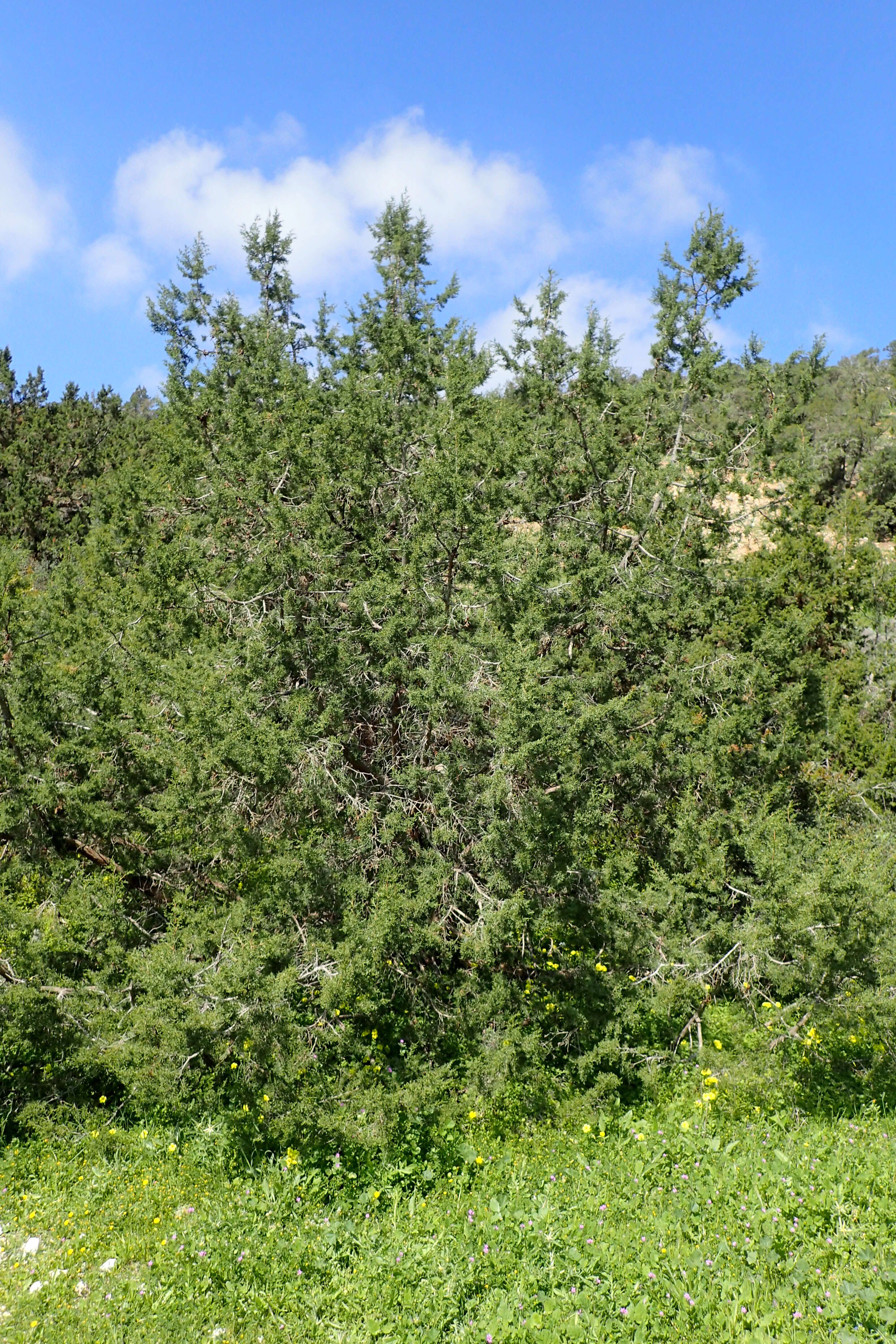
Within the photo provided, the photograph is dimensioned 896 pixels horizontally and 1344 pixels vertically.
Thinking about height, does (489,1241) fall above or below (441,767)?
below

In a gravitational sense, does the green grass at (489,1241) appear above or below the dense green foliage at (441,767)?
below

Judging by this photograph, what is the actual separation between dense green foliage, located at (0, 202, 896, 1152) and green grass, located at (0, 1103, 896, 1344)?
362 millimetres

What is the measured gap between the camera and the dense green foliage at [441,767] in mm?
5141

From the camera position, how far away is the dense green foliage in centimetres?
514

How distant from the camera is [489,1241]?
157 inches

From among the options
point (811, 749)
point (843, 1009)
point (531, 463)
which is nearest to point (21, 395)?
point (531, 463)

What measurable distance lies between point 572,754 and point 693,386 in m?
3.88

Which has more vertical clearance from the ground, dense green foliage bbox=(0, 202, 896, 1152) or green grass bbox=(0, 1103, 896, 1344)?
dense green foliage bbox=(0, 202, 896, 1152)

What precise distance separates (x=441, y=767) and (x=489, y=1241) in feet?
8.89

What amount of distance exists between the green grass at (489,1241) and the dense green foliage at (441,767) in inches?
14.3

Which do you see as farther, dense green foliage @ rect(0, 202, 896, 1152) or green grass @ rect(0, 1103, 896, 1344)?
dense green foliage @ rect(0, 202, 896, 1152)

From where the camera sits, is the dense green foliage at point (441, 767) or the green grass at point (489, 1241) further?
the dense green foliage at point (441, 767)

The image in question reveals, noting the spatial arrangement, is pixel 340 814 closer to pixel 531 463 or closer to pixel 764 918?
pixel 764 918

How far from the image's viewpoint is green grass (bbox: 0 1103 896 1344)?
3.43 meters
